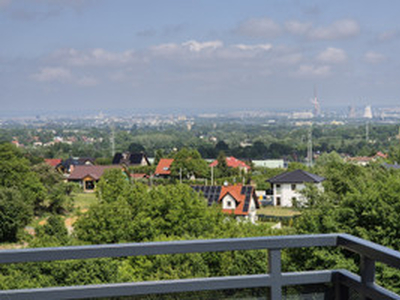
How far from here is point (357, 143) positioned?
93.7m

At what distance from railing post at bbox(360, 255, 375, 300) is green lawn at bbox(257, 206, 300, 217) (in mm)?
26074

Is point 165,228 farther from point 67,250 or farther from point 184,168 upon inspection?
point 184,168

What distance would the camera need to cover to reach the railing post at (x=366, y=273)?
5.85 ft

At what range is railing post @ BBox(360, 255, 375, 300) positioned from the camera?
70.2 inches

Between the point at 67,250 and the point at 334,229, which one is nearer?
the point at 67,250

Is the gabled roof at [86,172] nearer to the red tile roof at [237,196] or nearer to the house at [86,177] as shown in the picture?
the house at [86,177]

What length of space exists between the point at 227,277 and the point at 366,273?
1.58ft

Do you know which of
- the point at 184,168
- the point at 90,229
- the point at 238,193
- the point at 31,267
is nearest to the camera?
the point at 31,267

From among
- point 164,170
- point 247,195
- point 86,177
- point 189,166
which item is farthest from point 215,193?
point 164,170

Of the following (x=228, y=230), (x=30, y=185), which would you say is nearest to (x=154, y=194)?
(x=228, y=230)

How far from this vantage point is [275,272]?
1.84m

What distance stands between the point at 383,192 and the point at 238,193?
16093 millimetres

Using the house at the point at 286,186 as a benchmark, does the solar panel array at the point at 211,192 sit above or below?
above

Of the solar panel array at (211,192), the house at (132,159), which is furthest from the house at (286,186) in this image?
the house at (132,159)
